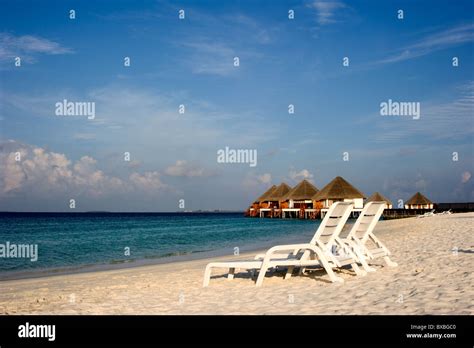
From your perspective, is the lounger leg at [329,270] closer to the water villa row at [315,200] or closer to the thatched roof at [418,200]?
the water villa row at [315,200]

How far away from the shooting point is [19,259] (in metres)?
15.9

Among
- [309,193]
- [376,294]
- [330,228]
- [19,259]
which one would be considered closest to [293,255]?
[330,228]

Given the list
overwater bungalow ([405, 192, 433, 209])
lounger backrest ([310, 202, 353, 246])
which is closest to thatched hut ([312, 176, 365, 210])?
overwater bungalow ([405, 192, 433, 209])

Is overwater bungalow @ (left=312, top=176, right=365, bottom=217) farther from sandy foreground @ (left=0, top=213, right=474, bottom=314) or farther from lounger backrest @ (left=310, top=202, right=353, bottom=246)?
lounger backrest @ (left=310, top=202, right=353, bottom=246)

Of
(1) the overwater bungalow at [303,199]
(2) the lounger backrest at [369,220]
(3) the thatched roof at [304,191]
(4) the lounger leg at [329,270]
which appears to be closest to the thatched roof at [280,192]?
(1) the overwater bungalow at [303,199]

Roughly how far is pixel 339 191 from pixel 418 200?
48.3 ft

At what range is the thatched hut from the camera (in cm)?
4619

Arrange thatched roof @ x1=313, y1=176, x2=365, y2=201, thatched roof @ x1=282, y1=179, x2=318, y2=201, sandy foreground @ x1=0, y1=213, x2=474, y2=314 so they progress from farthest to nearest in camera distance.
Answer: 1. thatched roof @ x1=282, y1=179, x2=318, y2=201
2. thatched roof @ x1=313, y1=176, x2=365, y2=201
3. sandy foreground @ x1=0, y1=213, x2=474, y2=314

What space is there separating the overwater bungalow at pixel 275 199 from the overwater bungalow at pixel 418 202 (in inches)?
622

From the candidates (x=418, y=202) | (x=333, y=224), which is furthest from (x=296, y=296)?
(x=418, y=202)

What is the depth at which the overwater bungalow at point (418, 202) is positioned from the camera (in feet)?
183

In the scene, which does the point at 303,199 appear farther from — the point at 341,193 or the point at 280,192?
the point at 280,192
